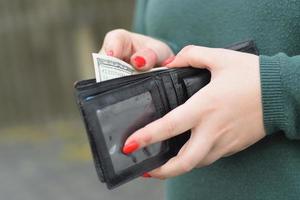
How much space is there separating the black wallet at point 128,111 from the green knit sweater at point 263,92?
0.14 meters

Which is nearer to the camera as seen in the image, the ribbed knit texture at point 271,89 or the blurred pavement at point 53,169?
the ribbed knit texture at point 271,89

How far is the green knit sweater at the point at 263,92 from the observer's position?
3.44ft

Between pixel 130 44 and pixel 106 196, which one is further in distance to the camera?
pixel 106 196

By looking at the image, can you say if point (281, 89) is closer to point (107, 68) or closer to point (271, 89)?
point (271, 89)

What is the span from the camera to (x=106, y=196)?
3.76 meters

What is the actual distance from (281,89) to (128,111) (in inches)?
10.7

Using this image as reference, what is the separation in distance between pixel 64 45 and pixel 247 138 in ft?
14.2

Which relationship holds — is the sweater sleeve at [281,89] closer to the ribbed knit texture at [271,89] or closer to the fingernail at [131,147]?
the ribbed knit texture at [271,89]

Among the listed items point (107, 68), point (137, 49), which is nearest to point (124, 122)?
point (107, 68)

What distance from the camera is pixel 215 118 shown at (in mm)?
1039

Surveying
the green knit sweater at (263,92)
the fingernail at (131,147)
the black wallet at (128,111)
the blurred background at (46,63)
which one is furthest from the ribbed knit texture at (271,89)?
the blurred background at (46,63)

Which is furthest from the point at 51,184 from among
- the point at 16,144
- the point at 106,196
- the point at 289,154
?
the point at 289,154

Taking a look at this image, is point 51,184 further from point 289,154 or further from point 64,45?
point 289,154

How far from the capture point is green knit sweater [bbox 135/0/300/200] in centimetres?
105
